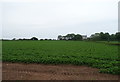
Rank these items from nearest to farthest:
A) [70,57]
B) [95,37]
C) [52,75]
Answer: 1. [52,75]
2. [70,57]
3. [95,37]

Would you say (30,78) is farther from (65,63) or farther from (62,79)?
(65,63)

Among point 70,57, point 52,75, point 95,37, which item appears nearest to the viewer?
point 52,75

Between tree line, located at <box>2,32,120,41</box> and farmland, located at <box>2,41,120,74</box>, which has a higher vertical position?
tree line, located at <box>2,32,120,41</box>

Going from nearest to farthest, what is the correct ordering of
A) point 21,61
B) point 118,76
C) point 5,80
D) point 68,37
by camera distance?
point 5,80, point 118,76, point 21,61, point 68,37

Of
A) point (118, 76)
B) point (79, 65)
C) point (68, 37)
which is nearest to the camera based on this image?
point (118, 76)

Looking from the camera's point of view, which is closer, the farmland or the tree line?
the farmland

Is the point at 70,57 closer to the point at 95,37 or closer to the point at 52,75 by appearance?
the point at 52,75

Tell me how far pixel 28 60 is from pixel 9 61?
150 centimetres

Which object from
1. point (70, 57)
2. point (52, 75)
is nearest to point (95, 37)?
point (70, 57)

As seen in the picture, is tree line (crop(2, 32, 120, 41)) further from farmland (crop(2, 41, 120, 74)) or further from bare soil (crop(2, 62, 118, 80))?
bare soil (crop(2, 62, 118, 80))

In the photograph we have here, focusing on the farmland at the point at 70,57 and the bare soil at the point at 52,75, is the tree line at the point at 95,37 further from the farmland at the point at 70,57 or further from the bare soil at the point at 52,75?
the bare soil at the point at 52,75

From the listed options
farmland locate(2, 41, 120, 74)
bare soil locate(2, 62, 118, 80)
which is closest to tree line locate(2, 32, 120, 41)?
farmland locate(2, 41, 120, 74)

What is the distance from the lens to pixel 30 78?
7609 millimetres

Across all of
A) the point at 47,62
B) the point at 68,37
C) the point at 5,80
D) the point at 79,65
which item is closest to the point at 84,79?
the point at 5,80
